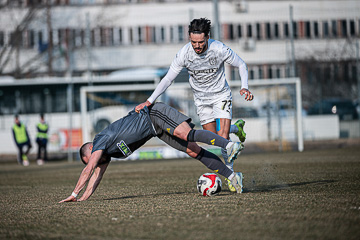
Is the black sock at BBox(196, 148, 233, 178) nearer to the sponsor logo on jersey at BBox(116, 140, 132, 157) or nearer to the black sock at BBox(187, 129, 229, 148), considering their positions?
the black sock at BBox(187, 129, 229, 148)

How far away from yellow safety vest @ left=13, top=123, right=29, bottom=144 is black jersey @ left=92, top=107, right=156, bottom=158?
1551cm

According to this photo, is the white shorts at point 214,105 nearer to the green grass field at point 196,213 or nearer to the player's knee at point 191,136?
the green grass field at point 196,213

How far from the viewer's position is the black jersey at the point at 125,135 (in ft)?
24.0

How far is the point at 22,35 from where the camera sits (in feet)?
110

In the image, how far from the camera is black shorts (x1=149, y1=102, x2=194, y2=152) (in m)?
7.29

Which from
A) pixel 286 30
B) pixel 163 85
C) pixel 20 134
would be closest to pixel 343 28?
pixel 286 30

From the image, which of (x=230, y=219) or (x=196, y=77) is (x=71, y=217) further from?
(x=196, y=77)

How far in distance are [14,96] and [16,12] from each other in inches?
325

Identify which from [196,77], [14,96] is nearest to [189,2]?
[14,96]

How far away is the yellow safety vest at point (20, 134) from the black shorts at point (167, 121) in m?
15.6

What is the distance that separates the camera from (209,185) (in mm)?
7414

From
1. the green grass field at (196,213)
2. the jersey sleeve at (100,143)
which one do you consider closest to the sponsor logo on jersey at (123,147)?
the jersey sleeve at (100,143)

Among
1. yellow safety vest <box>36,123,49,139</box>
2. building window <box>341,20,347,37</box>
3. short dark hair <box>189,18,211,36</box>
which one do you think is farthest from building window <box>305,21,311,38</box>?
short dark hair <box>189,18,211,36</box>

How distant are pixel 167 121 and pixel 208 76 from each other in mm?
1184
